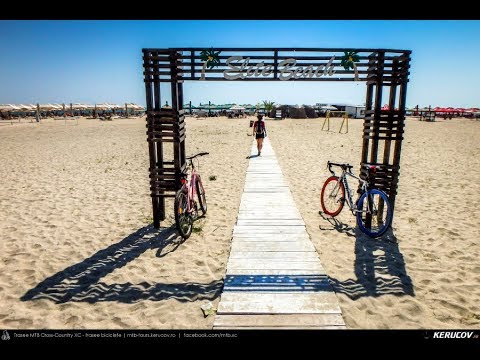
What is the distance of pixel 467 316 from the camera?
3943 millimetres

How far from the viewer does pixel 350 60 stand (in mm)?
A: 6152

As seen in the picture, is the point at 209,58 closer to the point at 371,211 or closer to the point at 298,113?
the point at 371,211

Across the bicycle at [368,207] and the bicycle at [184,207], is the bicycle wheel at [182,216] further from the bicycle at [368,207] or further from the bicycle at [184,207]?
the bicycle at [368,207]

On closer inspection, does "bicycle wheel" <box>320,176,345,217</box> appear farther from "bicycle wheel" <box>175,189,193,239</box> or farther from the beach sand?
"bicycle wheel" <box>175,189,193,239</box>

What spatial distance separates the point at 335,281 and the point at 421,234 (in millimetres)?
3163

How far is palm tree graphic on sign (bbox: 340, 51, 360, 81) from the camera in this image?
241 inches

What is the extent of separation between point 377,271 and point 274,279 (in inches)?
76.5

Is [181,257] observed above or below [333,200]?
below

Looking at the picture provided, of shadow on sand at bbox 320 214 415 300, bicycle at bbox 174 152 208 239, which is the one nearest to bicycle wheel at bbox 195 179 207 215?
bicycle at bbox 174 152 208 239

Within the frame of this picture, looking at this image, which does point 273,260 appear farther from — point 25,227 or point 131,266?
point 25,227

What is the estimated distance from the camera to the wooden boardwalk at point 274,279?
152 inches

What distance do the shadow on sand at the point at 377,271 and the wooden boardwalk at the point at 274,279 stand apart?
1.50ft

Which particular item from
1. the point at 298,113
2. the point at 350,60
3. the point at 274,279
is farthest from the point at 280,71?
the point at 298,113

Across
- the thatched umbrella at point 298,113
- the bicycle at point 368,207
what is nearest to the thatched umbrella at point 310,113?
the thatched umbrella at point 298,113
